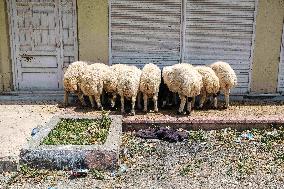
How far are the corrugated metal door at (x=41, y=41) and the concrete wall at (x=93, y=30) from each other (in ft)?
0.74

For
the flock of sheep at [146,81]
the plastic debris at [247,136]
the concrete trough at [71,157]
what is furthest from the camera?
the flock of sheep at [146,81]

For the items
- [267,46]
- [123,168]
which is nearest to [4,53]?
[123,168]

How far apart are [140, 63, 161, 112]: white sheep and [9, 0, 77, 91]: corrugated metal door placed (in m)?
2.49

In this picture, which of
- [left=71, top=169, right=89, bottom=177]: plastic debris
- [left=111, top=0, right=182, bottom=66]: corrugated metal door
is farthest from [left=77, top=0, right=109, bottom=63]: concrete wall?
[left=71, top=169, right=89, bottom=177]: plastic debris

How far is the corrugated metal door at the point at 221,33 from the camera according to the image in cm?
1095

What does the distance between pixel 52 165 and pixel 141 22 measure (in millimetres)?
5270

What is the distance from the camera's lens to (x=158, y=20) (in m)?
11.0

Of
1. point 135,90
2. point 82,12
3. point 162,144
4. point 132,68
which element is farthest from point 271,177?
point 82,12

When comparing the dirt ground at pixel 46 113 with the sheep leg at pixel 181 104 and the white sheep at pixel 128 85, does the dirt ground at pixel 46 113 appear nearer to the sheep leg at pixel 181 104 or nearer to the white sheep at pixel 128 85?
the sheep leg at pixel 181 104

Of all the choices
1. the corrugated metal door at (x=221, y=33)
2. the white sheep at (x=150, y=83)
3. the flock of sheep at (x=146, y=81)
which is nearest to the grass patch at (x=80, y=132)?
the flock of sheep at (x=146, y=81)

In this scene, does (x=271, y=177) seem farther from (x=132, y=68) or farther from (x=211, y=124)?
(x=132, y=68)

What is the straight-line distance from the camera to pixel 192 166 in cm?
733

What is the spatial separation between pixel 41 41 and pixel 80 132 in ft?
13.3

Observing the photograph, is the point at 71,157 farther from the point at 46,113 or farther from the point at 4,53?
the point at 4,53
